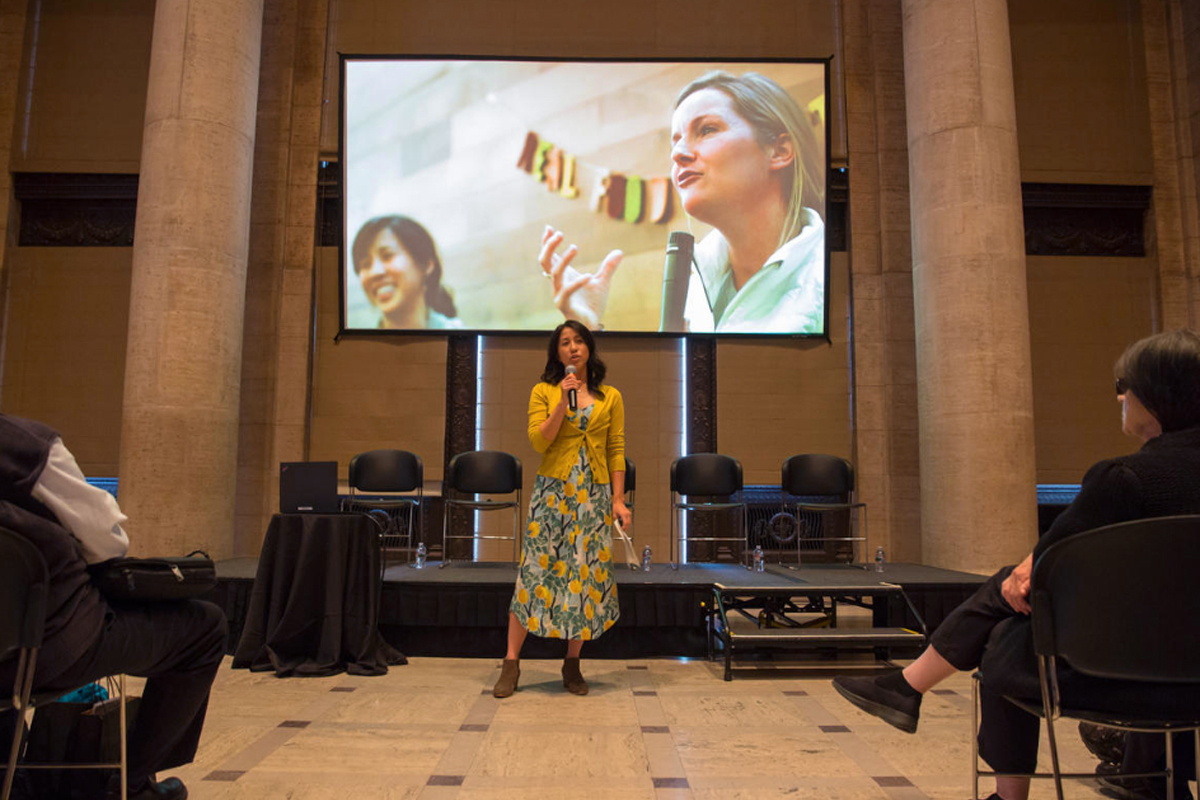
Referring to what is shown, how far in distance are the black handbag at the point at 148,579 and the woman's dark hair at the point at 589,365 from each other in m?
2.02

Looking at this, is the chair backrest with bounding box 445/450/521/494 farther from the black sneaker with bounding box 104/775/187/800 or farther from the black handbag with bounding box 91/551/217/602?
the black handbag with bounding box 91/551/217/602

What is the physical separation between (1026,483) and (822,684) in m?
3.06

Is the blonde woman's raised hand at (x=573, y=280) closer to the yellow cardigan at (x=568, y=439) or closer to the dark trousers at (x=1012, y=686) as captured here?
the yellow cardigan at (x=568, y=439)

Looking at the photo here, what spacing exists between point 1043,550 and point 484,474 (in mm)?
4888

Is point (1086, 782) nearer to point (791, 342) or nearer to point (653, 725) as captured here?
point (653, 725)

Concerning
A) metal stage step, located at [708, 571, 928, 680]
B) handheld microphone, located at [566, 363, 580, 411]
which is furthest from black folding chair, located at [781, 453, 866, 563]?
handheld microphone, located at [566, 363, 580, 411]

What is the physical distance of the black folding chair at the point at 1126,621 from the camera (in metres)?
1.55

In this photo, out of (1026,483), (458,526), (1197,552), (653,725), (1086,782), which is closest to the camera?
(1197,552)

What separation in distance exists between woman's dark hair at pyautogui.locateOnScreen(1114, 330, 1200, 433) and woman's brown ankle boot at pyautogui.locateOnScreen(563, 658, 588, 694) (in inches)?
104

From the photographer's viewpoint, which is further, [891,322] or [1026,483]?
[891,322]

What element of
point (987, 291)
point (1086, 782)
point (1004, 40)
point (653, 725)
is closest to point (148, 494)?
point (653, 725)

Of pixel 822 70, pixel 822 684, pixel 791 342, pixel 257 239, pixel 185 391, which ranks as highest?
pixel 822 70

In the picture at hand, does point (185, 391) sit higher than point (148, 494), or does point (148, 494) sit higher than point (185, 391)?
point (185, 391)

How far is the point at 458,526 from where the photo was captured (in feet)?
24.8
